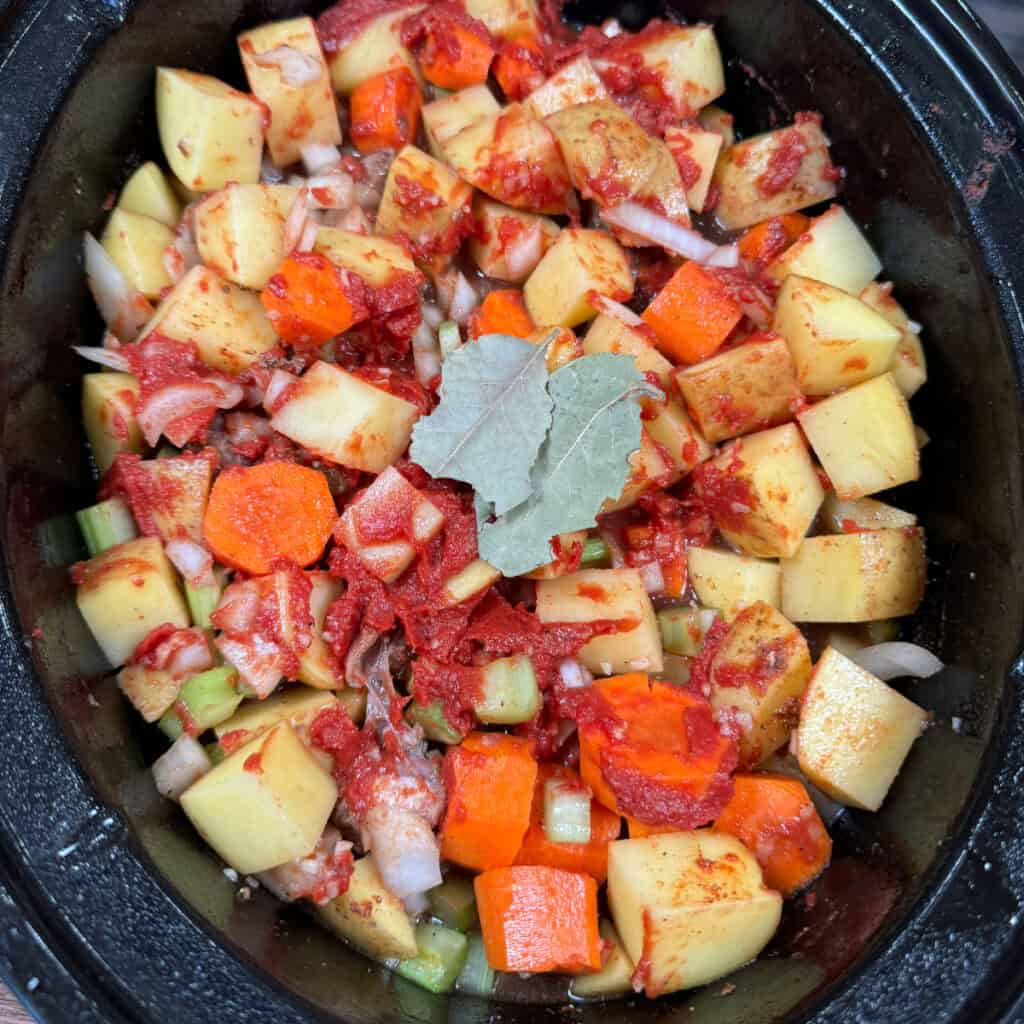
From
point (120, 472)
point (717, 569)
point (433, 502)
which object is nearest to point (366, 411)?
point (433, 502)

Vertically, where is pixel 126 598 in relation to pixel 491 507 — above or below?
below

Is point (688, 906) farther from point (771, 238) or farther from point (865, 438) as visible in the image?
point (771, 238)

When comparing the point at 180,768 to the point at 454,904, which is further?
the point at 454,904

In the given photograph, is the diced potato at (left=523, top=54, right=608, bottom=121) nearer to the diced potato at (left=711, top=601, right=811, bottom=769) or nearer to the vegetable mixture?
the vegetable mixture

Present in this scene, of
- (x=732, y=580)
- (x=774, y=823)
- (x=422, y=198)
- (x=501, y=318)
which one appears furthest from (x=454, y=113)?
(x=774, y=823)

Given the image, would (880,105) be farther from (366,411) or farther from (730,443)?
(366,411)

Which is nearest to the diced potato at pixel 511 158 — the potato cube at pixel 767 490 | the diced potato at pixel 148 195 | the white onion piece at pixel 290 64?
the white onion piece at pixel 290 64
